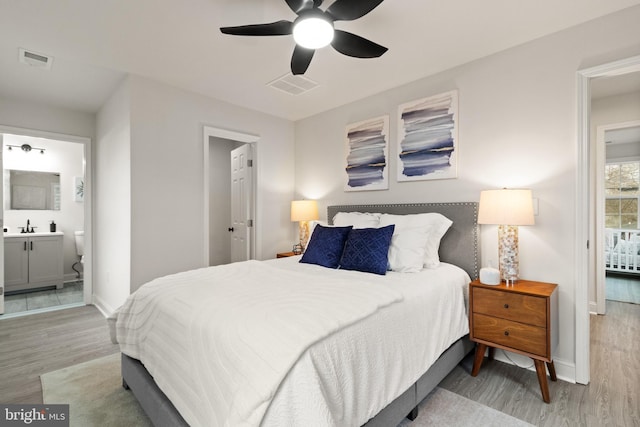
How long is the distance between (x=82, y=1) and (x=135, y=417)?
2598 mm

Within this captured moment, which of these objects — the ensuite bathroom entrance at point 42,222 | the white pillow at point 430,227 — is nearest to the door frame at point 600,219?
the white pillow at point 430,227

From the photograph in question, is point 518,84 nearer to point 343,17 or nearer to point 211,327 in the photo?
point 343,17

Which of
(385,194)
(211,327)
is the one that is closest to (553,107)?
(385,194)

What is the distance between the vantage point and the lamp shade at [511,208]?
2.18m

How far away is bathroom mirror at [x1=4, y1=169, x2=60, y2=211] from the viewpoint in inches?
188

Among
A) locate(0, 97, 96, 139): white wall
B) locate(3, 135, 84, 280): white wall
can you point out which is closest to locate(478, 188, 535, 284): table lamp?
locate(0, 97, 96, 139): white wall

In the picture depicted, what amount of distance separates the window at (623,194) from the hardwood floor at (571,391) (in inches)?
142

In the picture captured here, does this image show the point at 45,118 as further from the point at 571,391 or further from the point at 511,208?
the point at 571,391

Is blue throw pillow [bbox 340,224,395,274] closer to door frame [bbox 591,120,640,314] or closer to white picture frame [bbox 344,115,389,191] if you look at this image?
white picture frame [bbox 344,115,389,191]

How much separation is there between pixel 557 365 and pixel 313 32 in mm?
2883

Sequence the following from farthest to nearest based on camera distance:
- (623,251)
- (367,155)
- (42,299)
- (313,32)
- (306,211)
Answer: (623,251), (42,299), (306,211), (367,155), (313,32)

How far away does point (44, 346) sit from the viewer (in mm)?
2787

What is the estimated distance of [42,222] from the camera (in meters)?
4.99

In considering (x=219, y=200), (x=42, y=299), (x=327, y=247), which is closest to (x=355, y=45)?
(x=327, y=247)
